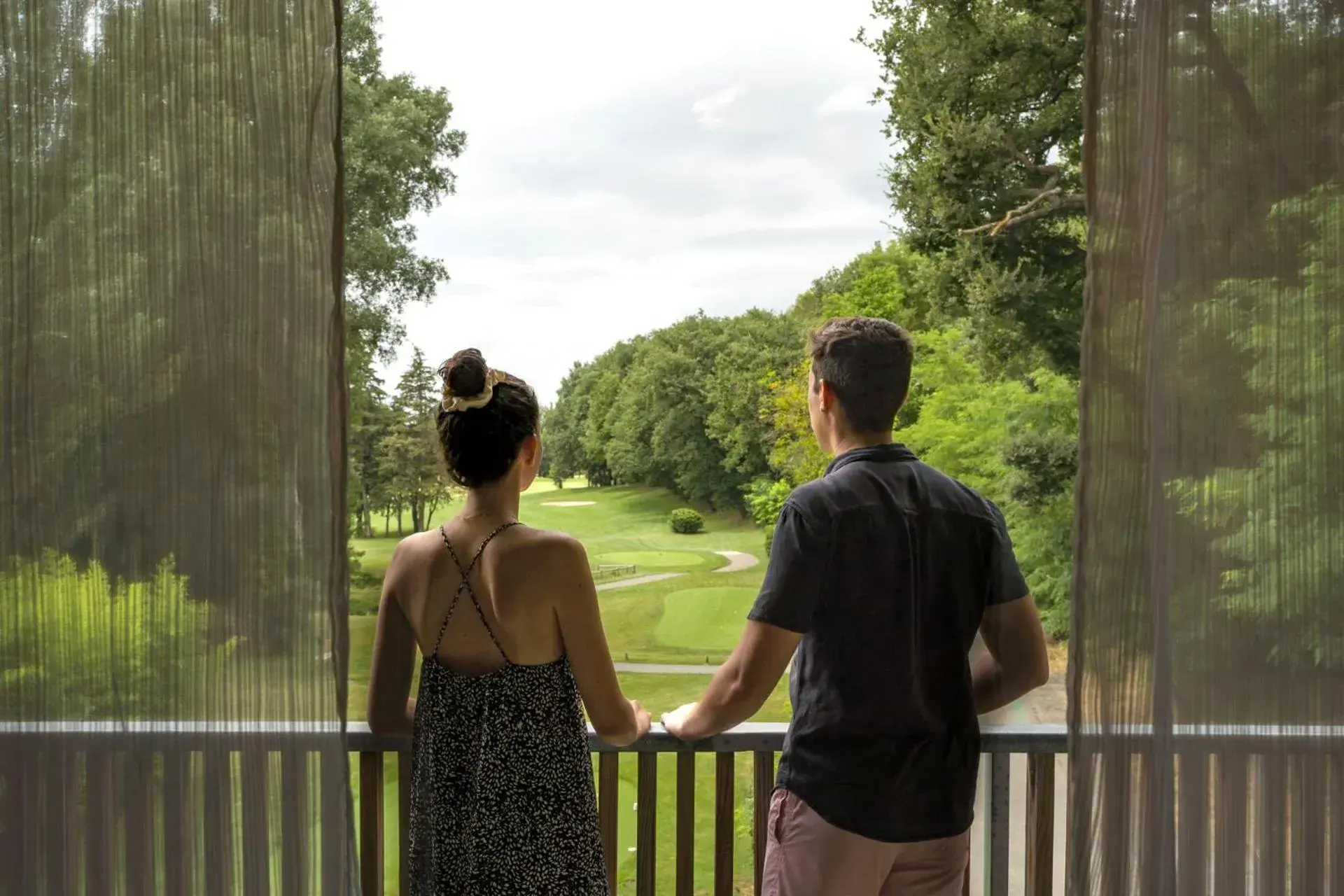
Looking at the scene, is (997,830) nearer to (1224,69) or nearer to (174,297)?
(1224,69)

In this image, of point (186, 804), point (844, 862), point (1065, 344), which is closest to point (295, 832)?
point (186, 804)

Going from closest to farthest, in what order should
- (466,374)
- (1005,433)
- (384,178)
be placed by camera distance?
1. (466,374)
2. (384,178)
3. (1005,433)

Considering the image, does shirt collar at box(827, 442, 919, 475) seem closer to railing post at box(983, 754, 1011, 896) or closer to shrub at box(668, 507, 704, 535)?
railing post at box(983, 754, 1011, 896)

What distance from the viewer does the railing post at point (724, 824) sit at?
1646 millimetres

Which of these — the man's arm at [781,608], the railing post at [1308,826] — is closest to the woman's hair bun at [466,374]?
the man's arm at [781,608]

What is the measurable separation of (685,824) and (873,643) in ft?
1.89

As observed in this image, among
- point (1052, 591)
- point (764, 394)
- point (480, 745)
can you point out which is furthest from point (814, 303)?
point (480, 745)

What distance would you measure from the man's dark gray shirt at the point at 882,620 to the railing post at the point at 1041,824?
1.34ft

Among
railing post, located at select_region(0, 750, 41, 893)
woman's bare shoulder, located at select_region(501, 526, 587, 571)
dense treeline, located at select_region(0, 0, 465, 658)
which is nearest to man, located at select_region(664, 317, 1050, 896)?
woman's bare shoulder, located at select_region(501, 526, 587, 571)

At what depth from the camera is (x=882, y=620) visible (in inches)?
51.0

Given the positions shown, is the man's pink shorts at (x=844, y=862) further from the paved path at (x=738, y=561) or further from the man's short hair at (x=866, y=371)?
the paved path at (x=738, y=561)

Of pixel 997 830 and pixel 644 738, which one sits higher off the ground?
pixel 644 738

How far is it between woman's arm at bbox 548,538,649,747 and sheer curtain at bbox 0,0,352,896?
359 mm

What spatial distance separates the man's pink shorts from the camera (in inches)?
51.3
